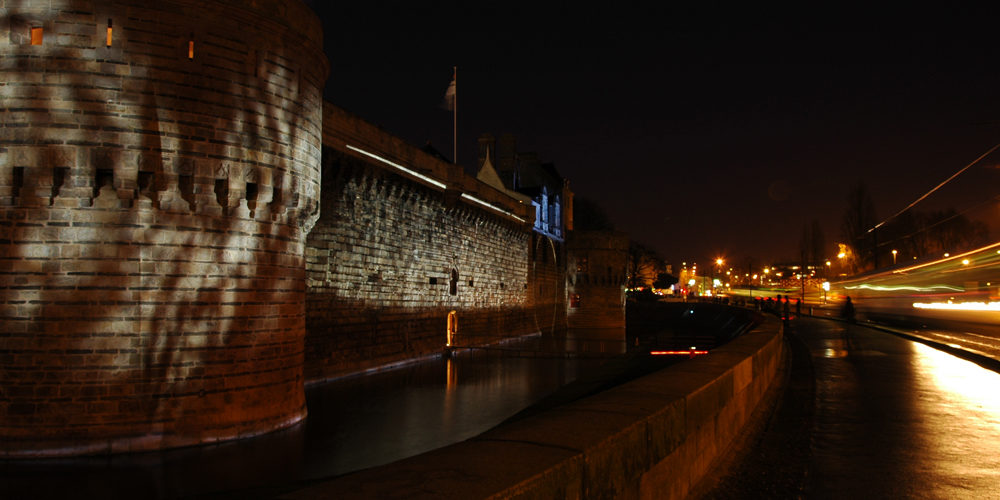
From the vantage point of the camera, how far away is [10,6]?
9883mm

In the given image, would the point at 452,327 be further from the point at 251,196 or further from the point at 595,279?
the point at 595,279

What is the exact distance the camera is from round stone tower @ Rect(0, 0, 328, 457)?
9.67 m

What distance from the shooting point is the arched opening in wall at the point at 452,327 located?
27688mm

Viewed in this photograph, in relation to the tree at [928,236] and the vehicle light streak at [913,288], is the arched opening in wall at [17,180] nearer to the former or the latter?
the vehicle light streak at [913,288]

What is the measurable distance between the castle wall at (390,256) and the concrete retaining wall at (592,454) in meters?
14.5

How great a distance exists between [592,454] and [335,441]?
11018 millimetres

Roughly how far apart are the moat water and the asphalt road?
23.7ft

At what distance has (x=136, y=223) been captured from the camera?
1018 centimetres

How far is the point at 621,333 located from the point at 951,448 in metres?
43.5

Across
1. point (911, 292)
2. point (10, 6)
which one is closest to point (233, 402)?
point (10, 6)

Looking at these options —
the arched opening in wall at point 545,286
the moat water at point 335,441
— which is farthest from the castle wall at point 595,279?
the moat water at point 335,441

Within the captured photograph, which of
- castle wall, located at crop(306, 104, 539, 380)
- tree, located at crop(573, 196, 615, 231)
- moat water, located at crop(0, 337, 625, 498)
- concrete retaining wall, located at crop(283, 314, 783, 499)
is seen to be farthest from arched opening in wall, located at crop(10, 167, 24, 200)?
tree, located at crop(573, 196, 615, 231)

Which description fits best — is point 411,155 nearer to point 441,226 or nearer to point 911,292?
point 441,226

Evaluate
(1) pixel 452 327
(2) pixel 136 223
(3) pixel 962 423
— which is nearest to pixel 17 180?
(2) pixel 136 223
